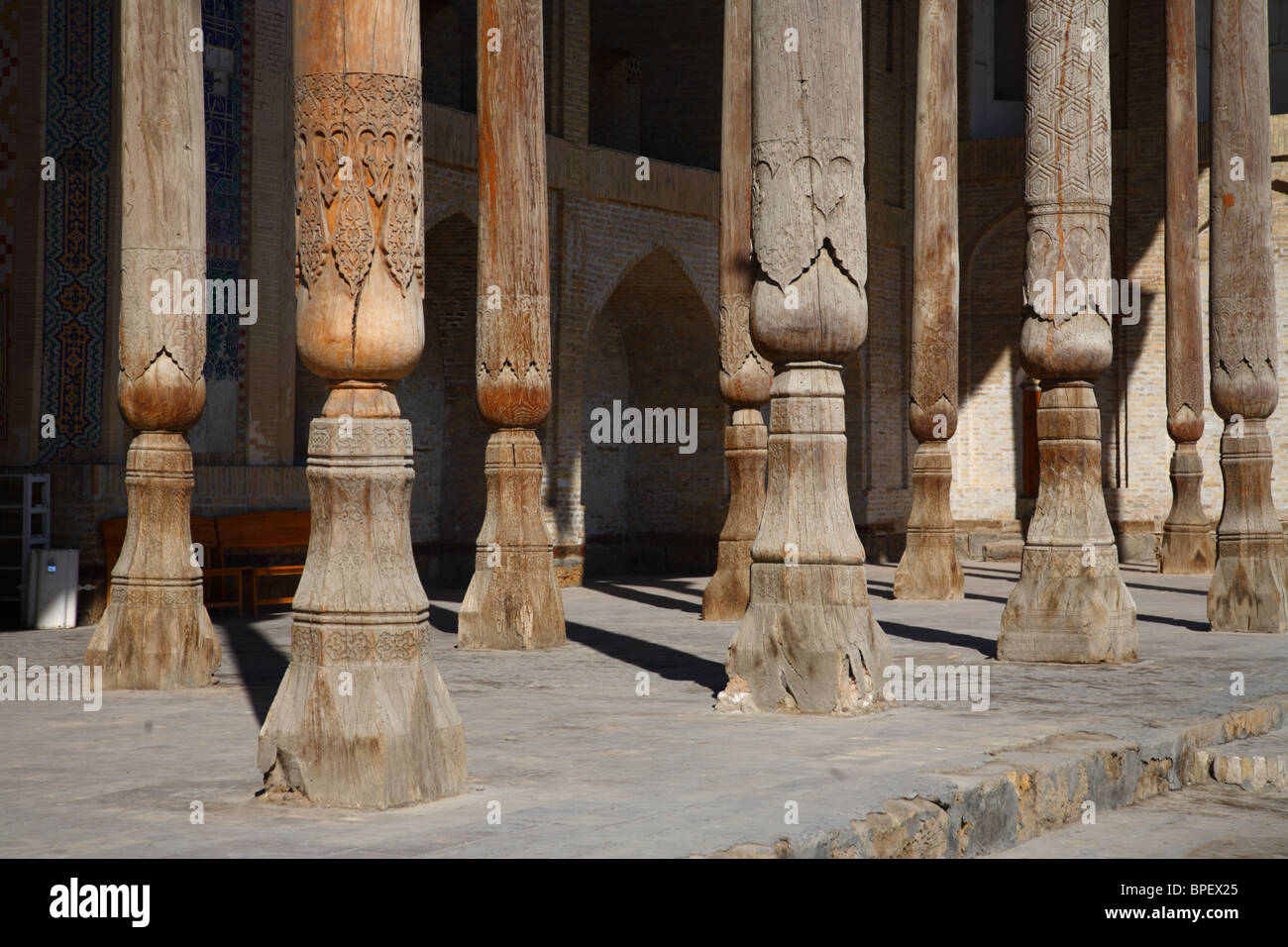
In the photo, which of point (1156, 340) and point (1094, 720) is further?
point (1156, 340)

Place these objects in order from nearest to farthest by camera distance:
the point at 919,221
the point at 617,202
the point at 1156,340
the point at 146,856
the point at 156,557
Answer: the point at 146,856 < the point at 156,557 < the point at 919,221 < the point at 617,202 < the point at 1156,340

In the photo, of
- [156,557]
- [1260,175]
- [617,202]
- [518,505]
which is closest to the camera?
[156,557]

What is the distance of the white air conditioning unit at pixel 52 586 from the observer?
487 inches

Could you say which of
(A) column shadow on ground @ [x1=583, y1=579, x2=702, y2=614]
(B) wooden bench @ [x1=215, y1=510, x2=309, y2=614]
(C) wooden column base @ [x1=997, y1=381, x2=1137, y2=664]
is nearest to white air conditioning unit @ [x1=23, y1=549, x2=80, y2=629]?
(B) wooden bench @ [x1=215, y1=510, x2=309, y2=614]

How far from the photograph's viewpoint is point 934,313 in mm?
14945

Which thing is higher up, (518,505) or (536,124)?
(536,124)

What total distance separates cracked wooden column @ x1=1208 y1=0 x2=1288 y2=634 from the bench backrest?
727 cm

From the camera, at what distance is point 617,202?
751 inches

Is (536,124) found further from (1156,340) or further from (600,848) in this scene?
(1156,340)

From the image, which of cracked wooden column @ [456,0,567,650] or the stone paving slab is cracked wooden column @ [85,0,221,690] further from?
the stone paving slab

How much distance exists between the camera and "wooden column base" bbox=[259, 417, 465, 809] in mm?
5168
